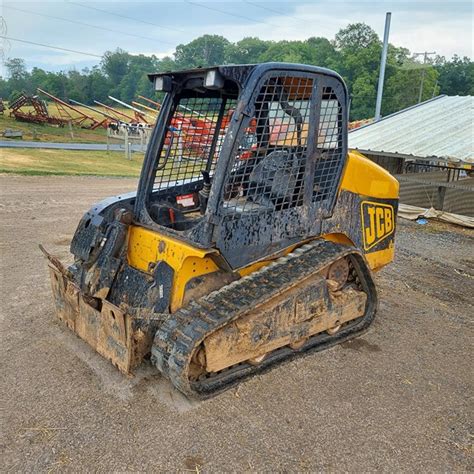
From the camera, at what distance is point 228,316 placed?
326cm

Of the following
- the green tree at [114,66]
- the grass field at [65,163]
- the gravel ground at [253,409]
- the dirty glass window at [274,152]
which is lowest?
the gravel ground at [253,409]

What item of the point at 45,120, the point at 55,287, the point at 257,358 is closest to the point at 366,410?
the point at 257,358

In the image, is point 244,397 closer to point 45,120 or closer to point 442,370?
point 442,370

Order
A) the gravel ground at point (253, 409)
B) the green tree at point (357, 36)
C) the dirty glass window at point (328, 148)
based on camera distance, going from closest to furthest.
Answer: the gravel ground at point (253, 409)
the dirty glass window at point (328, 148)
the green tree at point (357, 36)

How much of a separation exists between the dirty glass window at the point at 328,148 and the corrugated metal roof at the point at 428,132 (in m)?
6.64

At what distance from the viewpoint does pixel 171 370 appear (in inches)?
126

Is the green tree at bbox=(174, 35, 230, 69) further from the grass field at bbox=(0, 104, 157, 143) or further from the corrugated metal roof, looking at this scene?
the corrugated metal roof

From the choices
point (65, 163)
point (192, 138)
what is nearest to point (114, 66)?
point (65, 163)

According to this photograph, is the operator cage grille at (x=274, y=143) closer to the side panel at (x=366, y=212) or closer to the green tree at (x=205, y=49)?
the side panel at (x=366, y=212)

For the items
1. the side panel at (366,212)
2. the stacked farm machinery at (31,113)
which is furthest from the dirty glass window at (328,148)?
the stacked farm machinery at (31,113)

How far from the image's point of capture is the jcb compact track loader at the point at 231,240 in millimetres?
3340

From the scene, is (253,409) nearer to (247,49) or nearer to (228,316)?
(228,316)

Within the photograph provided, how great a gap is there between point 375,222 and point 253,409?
2.29 m

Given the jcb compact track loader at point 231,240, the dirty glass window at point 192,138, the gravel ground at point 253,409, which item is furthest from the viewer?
the dirty glass window at point 192,138
